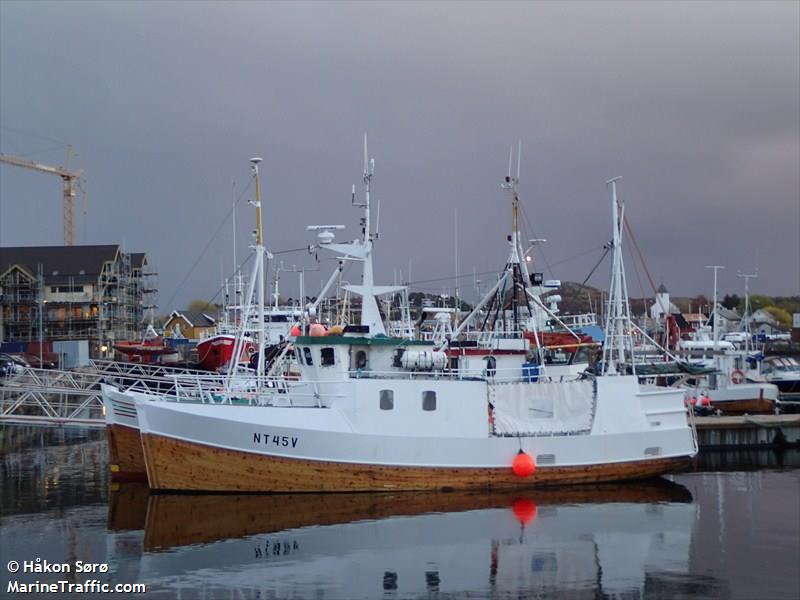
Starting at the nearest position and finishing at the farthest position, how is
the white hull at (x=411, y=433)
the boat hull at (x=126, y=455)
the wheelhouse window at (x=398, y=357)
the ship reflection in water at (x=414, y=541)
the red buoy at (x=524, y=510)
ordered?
the ship reflection in water at (x=414, y=541)
the red buoy at (x=524, y=510)
the white hull at (x=411, y=433)
the wheelhouse window at (x=398, y=357)
the boat hull at (x=126, y=455)

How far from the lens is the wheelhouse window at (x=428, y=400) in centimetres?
2401

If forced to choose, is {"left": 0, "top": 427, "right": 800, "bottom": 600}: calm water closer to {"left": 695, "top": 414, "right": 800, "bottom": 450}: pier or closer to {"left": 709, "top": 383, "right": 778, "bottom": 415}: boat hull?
{"left": 695, "top": 414, "right": 800, "bottom": 450}: pier

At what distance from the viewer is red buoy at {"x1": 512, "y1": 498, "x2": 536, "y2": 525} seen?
22125 millimetres

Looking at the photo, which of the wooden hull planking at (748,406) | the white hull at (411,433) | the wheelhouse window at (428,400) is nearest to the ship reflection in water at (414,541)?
the white hull at (411,433)

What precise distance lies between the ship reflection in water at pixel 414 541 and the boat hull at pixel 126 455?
98cm

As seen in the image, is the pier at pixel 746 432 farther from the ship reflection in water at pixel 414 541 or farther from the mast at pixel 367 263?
the mast at pixel 367 263

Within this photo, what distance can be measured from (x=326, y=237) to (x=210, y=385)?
18.7 feet

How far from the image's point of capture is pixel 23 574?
1730cm

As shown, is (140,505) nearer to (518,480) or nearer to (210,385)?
(210,385)

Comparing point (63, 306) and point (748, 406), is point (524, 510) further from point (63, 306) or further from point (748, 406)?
point (63, 306)

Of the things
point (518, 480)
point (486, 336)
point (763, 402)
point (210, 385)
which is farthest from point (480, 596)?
point (763, 402)

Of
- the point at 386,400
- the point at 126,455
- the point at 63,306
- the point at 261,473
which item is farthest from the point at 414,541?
the point at 63,306

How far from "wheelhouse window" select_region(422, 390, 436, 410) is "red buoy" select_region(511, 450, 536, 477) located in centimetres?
288

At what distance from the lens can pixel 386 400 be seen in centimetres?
2378
